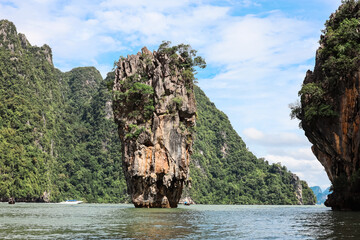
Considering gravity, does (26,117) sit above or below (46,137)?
above

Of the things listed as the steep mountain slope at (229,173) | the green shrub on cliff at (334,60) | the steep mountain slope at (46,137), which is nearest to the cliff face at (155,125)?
the green shrub on cliff at (334,60)

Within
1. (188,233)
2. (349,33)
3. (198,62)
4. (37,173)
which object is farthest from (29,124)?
(188,233)

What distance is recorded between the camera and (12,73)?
128 metres

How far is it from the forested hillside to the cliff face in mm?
44649

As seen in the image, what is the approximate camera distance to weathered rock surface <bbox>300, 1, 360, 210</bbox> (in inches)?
1422

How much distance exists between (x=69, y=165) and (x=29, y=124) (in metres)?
20.4

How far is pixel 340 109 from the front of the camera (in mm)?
37438

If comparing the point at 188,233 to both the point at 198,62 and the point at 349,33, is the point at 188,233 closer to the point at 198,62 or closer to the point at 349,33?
the point at 349,33

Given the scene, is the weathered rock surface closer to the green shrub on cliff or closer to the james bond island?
the green shrub on cliff

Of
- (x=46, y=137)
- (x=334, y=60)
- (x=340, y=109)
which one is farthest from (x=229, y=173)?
(x=334, y=60)

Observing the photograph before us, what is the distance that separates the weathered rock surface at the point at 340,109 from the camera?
36125 mm

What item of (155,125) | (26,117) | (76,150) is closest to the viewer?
(155,125)

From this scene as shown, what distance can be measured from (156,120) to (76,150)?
9523cm

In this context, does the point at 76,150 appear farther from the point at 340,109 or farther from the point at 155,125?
the point at 340,109
